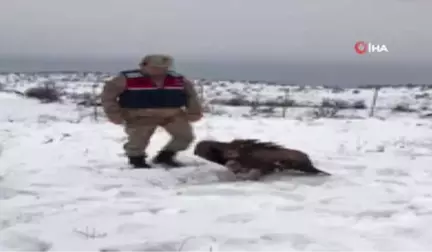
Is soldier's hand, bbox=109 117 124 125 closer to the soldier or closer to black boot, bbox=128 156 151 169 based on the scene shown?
the soldier

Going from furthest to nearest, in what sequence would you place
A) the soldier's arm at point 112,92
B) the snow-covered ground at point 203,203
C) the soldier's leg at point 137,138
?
the soldier's leg at point 137,138 → the soldier's arm at point 112,92 → the snow-covered ground at point 203,203

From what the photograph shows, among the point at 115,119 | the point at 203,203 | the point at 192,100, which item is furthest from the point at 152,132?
the point at 203,203

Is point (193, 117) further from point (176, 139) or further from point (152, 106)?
point (152, 106)

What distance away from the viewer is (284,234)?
3178mm

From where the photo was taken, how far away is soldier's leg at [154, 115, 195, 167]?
17.3ft

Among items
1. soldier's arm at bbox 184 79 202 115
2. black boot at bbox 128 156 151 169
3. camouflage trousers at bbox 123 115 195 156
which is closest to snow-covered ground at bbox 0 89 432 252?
black boot at bbox 128 156 151 169

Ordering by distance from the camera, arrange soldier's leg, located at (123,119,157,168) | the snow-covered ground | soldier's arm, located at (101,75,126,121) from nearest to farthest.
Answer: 1. the snow-covered ground
2. soldier's arm, located at (101,75,126,121)
3. soldier's leg, located at (123,119,157,168)

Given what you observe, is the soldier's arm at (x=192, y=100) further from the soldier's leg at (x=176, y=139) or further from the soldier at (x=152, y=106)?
the soldier's leg at (x=176, y=139)

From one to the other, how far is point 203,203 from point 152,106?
1.54m

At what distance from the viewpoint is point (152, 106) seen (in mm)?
5086

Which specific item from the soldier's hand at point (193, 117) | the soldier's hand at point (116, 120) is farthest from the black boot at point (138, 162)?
the soldier's hand at point (193, 117)

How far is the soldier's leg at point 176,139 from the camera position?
526 cm

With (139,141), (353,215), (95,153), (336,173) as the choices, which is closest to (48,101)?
(95,153)

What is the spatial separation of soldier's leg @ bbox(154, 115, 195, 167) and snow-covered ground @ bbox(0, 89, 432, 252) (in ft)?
0.84
